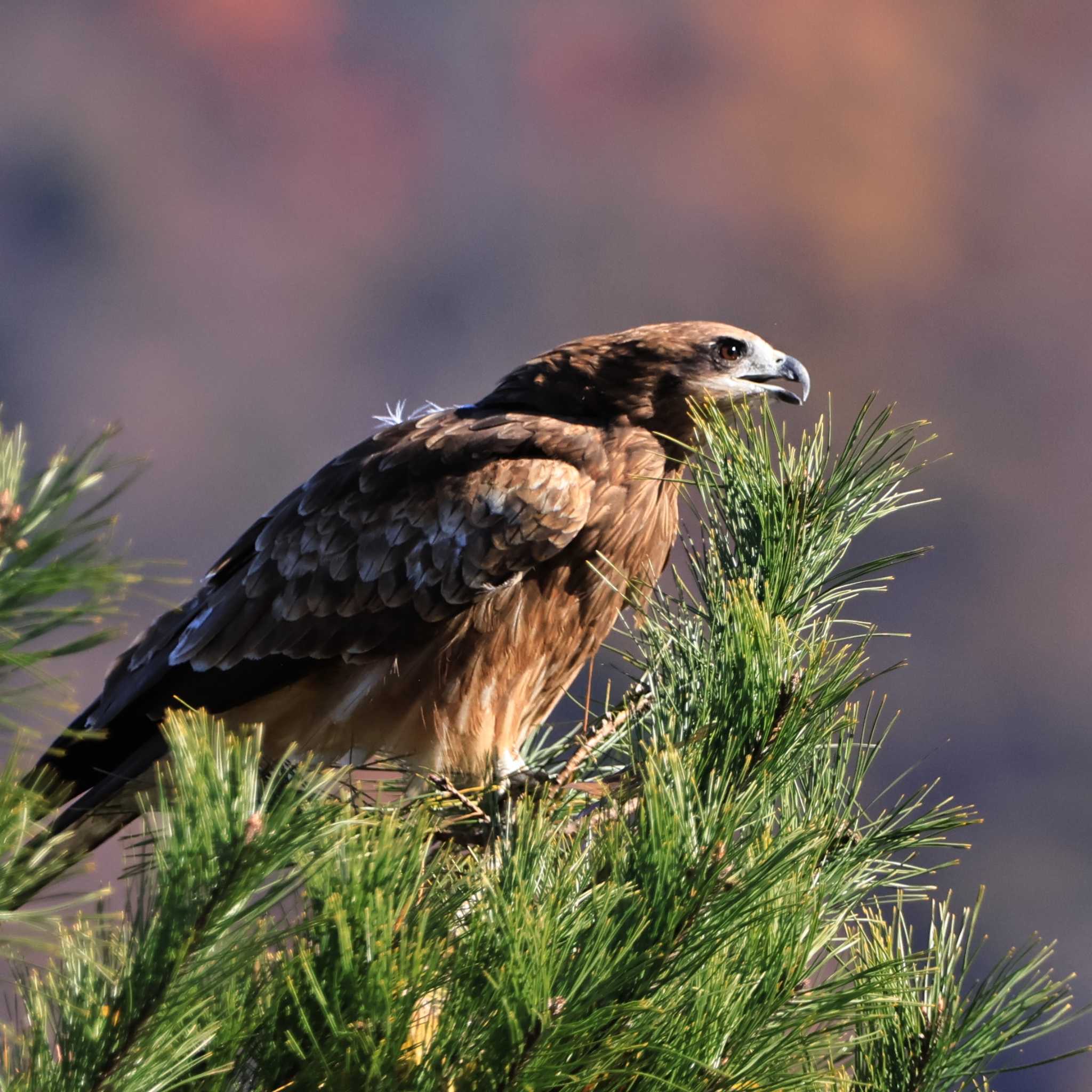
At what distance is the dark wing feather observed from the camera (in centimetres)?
276

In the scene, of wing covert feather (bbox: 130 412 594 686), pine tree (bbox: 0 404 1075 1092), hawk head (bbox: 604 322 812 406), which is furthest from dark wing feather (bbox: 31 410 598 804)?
pine tree (bbox: 0 404 1075 1092)

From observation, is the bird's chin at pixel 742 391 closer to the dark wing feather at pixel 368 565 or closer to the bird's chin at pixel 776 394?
the bird's chin at pixel 776 394

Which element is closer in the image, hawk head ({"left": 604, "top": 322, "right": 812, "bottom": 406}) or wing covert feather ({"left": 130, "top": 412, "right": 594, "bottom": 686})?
wing covert feather ({"left": 130, "top": 412, "right": 594, "bottom": 686})

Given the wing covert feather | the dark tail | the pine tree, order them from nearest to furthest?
the pine tree → the wing covert feather → the dark tail

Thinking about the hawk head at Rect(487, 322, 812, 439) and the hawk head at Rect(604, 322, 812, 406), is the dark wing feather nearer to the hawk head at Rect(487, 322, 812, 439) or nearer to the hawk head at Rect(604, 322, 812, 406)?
the hawk head at Rect(487, 322, 812, 439)

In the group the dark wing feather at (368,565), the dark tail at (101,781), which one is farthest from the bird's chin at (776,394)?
the dark tail at (101,781)

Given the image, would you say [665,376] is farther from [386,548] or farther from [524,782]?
[524,782]

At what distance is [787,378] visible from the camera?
3092 millimetres

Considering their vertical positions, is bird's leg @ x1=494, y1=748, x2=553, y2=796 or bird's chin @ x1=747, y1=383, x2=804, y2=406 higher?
bird's chin @ x1=747, y1=383, x2=804, y2=406

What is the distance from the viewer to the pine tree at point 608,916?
107 cm

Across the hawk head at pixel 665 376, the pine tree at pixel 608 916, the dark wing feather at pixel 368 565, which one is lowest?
the pine tree at pixel 608 916

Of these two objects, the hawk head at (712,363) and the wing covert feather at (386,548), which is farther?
the hawk head at (712,363)

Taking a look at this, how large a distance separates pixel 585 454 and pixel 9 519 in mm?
2013

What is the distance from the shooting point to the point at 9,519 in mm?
945
